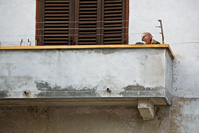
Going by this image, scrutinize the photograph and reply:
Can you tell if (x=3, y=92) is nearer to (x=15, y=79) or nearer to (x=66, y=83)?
(x=15, y=79)

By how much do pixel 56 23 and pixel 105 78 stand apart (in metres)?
2.20

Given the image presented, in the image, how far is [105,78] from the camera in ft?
44.0

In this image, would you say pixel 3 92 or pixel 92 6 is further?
pixel 92 6

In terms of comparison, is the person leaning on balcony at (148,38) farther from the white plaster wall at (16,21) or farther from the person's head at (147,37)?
the white plaster wall at (16,21)

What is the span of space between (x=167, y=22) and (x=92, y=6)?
1.69 meters

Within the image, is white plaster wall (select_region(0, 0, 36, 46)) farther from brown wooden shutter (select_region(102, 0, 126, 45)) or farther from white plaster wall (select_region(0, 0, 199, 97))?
brown wooden shutter (select_region(102, 0, 126, 45))

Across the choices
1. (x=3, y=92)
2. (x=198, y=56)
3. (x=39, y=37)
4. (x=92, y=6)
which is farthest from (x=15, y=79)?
(x=198, y=56)

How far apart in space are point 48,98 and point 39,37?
1873 millimetres

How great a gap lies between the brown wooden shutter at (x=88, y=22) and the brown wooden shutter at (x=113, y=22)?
172 millimetres

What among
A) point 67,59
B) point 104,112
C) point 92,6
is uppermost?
point 92,6

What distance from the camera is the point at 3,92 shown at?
1364cm

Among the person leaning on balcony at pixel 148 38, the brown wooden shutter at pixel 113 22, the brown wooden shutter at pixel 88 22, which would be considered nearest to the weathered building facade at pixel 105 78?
the brown wooden shutter at pixel 113 22

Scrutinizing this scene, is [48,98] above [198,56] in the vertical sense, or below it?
below

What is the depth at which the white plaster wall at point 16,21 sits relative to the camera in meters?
14.9
